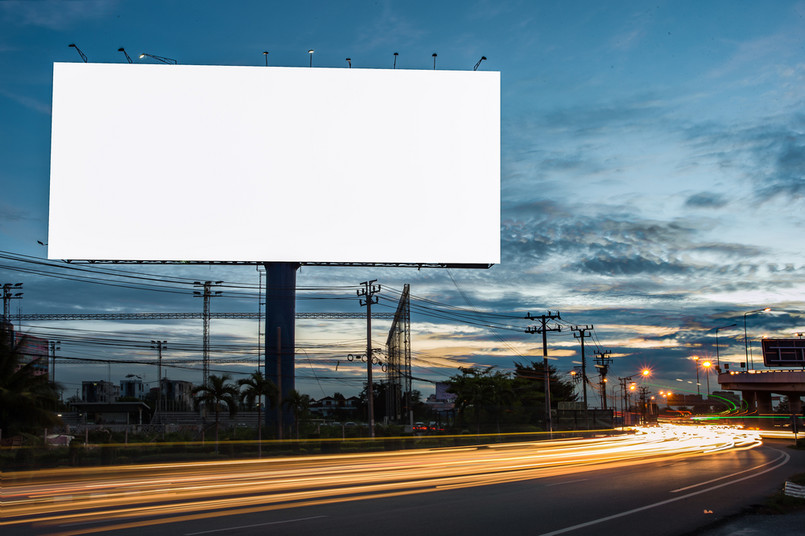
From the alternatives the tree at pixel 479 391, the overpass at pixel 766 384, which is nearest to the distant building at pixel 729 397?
the overpass at pixel 766 384

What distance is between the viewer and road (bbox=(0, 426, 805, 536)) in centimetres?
1291

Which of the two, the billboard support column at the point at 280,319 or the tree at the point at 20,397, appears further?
the billboard support column at the point at 280,319

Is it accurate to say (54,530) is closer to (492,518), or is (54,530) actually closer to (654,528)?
(492,518)

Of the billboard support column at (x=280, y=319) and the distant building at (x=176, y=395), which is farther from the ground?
the billboard support column at (x=280, y=319)

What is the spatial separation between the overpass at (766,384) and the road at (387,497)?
211 ft

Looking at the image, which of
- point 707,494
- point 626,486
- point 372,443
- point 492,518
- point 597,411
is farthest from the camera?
point 597,411

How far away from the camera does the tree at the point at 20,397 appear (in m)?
28.7

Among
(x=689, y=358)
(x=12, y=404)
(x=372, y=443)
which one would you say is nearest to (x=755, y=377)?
(x=689, y=358)

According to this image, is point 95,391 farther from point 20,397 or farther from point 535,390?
point 20,397

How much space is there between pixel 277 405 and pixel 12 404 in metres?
21.7

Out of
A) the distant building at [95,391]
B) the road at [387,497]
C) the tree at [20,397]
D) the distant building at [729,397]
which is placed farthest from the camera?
the distant building at [729,397]

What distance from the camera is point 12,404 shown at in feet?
93.9

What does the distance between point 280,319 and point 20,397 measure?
1065 inches

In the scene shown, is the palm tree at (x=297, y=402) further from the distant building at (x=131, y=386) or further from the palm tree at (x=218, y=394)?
the distant building at (x=131, y=386)
